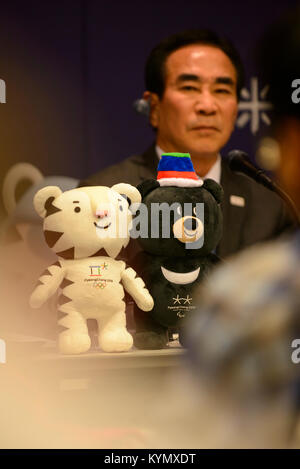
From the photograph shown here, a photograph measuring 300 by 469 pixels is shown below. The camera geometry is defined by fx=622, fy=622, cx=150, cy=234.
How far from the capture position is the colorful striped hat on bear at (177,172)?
4.41 ft

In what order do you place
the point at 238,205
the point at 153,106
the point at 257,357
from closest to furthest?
the point at 257,357, the point at 238,205, the point at 153,106

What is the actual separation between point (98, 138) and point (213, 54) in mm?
455

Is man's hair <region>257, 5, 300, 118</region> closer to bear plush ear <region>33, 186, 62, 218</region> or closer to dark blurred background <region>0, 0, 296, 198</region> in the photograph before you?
dark blurred background <region>0, 0, 296, 198</region>

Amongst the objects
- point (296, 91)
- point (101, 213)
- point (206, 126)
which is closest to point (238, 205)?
point (206, 126)

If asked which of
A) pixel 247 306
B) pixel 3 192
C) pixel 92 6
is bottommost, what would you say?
pixel 247 306

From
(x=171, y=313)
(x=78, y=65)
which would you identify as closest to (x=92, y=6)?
(x=78, y=65)

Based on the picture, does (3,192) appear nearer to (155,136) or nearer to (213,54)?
(155,136)

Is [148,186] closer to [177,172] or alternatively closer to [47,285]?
[177,172]

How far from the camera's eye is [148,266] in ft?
4.43

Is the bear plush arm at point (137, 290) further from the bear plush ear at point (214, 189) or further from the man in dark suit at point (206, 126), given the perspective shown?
the man in dark suit at point (206, 126)

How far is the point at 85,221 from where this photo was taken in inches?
50.3

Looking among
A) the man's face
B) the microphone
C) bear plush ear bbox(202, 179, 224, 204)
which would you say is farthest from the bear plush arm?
the man's face

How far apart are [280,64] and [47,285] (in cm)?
101

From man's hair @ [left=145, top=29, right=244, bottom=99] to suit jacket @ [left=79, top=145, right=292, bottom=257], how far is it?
0.24 metres
